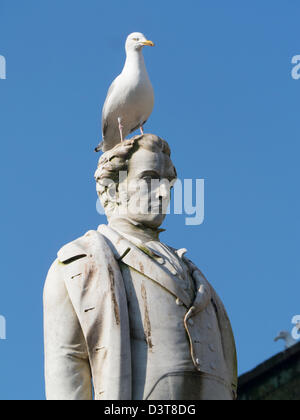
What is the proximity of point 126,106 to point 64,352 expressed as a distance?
554 cm

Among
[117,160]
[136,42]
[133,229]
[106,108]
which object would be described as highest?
[136,42]

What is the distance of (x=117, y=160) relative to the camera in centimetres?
1100

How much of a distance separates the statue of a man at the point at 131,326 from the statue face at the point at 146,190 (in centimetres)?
20

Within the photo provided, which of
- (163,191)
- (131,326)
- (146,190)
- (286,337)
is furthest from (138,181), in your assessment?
(286,337)

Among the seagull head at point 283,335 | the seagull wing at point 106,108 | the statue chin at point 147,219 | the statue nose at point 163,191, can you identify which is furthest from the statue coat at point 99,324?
the seagull head at point 283,335

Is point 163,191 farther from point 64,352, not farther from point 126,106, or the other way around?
point 126,106

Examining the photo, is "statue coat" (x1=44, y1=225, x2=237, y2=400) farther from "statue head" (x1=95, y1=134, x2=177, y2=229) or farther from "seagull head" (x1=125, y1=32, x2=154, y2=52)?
"seagull head" (x1=125, y1=32, x2=154, y2=52)

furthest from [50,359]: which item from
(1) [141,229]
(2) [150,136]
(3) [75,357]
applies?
(2) [150,136]

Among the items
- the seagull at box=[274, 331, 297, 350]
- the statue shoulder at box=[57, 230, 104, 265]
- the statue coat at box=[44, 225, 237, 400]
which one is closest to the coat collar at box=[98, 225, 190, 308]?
the statue coat at box=[44, 225, 237, 400]

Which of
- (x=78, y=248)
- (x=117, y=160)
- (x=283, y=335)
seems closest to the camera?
(x=78, y=248)

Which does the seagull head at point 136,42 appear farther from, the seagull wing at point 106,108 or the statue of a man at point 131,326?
the statue of a man at point 131,326

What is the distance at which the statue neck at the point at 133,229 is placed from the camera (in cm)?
1076

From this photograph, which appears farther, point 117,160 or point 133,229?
point 117,160
